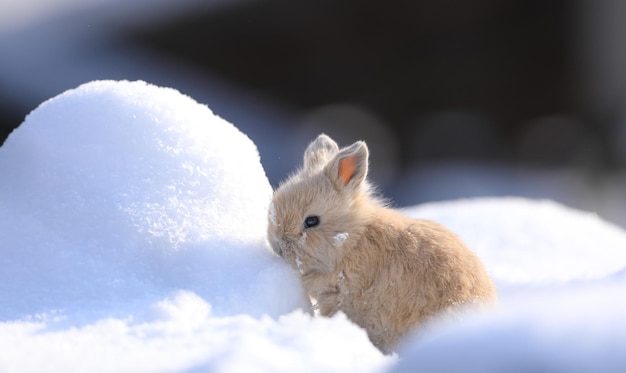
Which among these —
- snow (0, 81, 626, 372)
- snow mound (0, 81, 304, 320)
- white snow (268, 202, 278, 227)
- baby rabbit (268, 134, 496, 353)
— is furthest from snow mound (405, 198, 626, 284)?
snow mound (0, 81, 304, 320)

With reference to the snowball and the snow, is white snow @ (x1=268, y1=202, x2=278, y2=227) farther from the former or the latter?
the snowball

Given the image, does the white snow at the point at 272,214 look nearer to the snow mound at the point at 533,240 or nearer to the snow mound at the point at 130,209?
the snow mound at the point at 130,209

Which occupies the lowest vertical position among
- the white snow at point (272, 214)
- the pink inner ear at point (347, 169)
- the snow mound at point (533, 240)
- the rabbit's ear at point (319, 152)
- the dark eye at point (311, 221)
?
the snow mound at point (533, 240)

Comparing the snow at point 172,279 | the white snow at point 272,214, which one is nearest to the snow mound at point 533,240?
the snow at point 172,279

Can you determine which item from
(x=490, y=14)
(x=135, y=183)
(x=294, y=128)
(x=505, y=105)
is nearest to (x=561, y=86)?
(x=505, y=105)

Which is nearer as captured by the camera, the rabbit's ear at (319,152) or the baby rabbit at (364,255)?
the baby rabbit at (364,255)

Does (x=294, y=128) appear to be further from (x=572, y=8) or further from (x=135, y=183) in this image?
(x=135, y=183)
